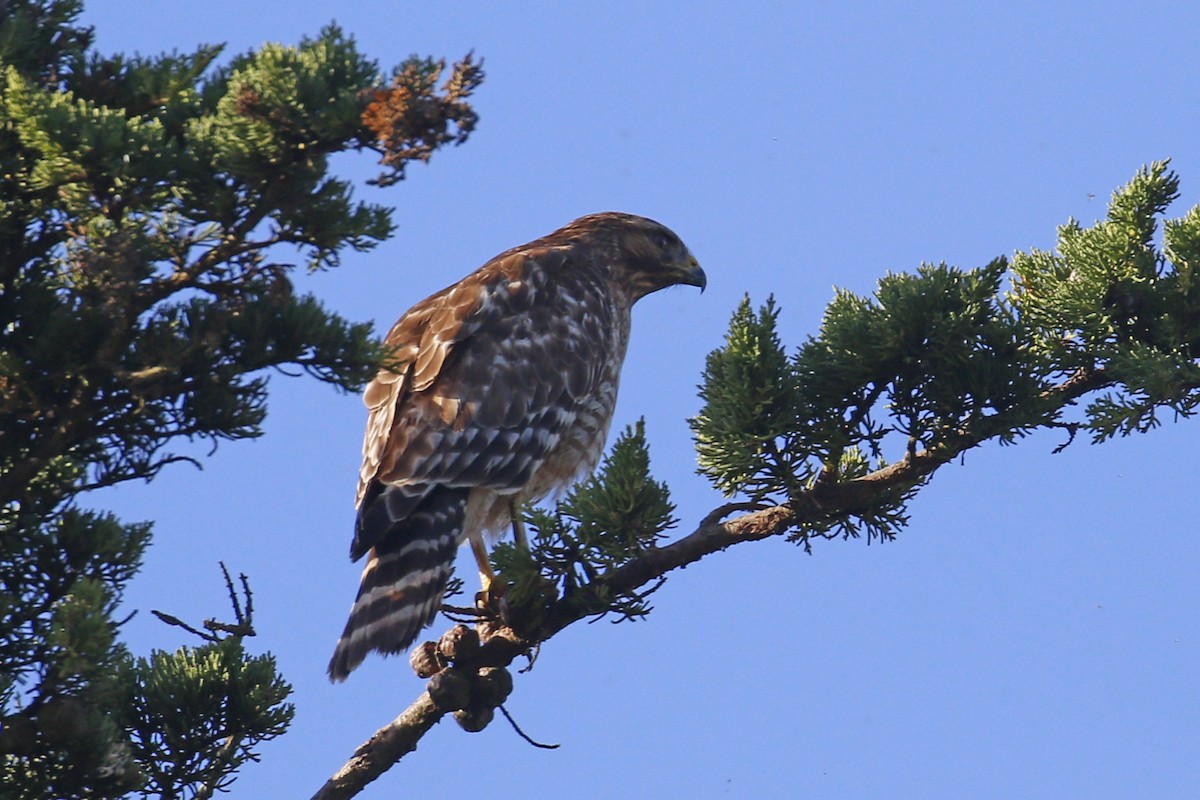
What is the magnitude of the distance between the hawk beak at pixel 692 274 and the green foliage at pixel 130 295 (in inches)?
137

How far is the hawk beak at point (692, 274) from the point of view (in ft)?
21.6

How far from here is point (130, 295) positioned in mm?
2895

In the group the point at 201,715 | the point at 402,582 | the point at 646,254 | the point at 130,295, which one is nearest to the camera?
the point at 130,295

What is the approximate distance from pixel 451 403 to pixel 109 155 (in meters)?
2.37

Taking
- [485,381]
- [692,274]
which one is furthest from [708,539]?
[692,274]

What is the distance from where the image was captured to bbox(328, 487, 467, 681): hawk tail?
13.7 feet

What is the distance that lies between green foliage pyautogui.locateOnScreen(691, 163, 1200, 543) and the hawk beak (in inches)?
100

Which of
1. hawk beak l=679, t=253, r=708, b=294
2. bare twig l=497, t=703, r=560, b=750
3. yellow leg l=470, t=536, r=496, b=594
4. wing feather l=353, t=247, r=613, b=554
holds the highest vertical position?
hawk beak l=679, t=253, r=708, b=294

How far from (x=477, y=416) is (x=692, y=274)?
6.10 ft

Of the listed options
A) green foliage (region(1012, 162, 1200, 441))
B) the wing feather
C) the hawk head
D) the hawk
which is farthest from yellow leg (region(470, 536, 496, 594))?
green foliage (region(1012, 162, 1200, 441))

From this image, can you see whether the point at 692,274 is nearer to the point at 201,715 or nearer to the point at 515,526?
the point at 515,526

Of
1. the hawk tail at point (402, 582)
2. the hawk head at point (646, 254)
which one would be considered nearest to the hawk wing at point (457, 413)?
the hawk tail at point (402, 582)

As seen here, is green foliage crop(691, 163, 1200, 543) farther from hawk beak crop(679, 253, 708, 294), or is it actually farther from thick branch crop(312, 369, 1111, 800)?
hawk beak crop(679, 253, 708, 294)

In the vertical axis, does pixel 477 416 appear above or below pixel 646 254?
below
